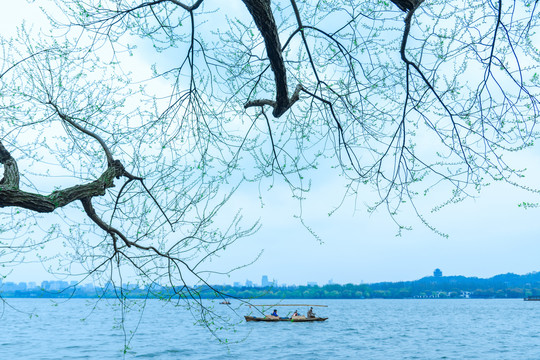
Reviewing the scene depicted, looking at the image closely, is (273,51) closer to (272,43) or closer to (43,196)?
(272,43)

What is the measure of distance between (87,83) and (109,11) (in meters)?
0.71

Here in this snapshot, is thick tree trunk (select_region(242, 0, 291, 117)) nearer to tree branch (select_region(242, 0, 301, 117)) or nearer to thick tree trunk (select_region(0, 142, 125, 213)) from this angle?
tree branch (select_region(242, 0, 301, 117))

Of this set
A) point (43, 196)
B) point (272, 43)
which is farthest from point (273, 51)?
point (43, 196)

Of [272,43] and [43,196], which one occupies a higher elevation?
[272,43]

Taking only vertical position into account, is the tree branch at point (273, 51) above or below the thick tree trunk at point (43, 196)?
above

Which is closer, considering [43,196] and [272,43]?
[43,196]

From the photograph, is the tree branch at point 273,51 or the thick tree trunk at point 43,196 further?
the tree branch at point 273,51

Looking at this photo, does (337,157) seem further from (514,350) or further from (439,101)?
(514,350)

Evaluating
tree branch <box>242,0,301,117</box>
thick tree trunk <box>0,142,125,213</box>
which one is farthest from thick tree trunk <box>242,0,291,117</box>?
thick tree trunk <box>0,142,125,213</box>

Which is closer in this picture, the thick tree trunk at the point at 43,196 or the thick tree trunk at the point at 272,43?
the thick tree trunk at the point at 43,196

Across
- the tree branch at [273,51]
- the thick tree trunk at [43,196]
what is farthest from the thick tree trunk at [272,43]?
the thick tree trunk at [43,196]

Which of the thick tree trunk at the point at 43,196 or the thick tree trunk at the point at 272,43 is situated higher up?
the thick tree trunk at the point at 272,43

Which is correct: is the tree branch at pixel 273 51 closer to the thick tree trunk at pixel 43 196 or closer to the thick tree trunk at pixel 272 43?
the thick tree trunk at pixel 272 43

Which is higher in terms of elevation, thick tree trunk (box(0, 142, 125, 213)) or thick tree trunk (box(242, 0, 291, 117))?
thick tree trunk (box(242, 0, 291, 117))
